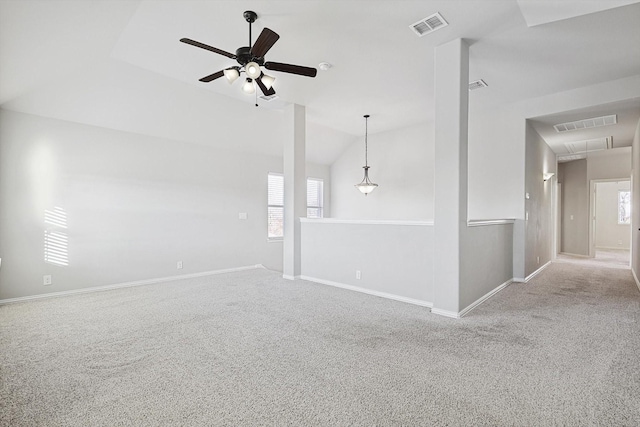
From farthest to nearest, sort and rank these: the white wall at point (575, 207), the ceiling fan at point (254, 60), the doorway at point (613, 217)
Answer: the doorway at point (613, 217) → the white wall at point (575, 207) → the ceiling fan at point (254, 60)

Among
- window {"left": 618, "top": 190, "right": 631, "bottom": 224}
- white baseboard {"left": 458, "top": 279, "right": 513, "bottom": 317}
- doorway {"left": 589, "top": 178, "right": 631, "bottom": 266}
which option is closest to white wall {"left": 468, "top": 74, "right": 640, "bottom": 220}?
white baseboard {"left": 458, "top": 279, "right": 513, "bottom": 317}

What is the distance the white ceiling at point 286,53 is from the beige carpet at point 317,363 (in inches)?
104

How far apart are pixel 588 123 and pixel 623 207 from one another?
7.18m

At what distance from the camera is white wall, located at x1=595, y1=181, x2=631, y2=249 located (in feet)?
33.1

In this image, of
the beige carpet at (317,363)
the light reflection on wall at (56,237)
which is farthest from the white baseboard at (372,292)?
the light reflection on wall at (56,237)

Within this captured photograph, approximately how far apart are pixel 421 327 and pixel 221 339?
192 centimetres

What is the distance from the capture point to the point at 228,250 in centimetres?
633

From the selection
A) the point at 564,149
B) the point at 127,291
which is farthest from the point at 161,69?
the point at 564,149

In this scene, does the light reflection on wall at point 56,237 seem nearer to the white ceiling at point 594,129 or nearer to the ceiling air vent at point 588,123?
the white ceiling at point 594,129

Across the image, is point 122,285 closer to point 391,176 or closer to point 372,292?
point 372,292

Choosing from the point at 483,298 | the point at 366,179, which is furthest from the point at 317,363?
the point at 366,179

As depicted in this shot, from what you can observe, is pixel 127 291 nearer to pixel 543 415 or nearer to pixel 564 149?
pixel 543 415

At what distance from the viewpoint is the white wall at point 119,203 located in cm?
416

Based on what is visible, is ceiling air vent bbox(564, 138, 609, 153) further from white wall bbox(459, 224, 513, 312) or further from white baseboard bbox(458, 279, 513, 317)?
white baseboard bbox(458, 279, 513, 317)
